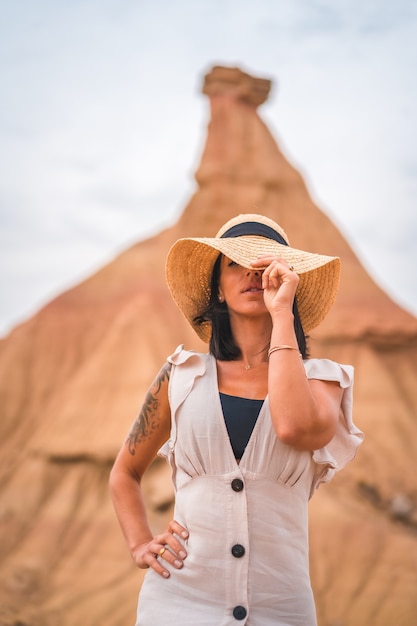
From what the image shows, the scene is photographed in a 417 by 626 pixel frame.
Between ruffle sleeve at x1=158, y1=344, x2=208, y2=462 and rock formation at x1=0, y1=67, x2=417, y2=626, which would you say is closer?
ruffle sleeve at x1=158, y1=344, x2=208, y2=462

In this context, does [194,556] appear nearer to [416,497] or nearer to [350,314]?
[416,497]

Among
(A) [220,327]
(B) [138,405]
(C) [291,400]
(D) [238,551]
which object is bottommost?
(B) [138,405]

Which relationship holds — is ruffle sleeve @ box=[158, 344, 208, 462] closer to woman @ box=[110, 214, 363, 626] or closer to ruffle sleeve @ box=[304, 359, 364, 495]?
woman @ box=[110, 214, 363, 626]

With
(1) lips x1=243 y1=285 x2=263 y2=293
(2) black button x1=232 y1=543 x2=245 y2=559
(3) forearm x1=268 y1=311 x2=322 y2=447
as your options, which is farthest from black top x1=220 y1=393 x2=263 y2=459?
(1) lips x1=243 y1=285 x2=263 y2=293

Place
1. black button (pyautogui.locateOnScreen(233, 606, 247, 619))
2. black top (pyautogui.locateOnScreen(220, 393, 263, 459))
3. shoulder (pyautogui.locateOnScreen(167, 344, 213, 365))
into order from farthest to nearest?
shoulder (pyautogui.locateOnScreen(167, 344, 213, 365)), black top (pyautogui.locateOnScreen(220, 393, 263, 459)), black button (pyautogui.locateOnScreen(233, 606, 247, 619))

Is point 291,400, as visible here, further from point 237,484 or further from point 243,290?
point 243,290

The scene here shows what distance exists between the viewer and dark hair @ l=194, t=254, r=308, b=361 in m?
3.00

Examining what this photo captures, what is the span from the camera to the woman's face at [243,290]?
115 inches

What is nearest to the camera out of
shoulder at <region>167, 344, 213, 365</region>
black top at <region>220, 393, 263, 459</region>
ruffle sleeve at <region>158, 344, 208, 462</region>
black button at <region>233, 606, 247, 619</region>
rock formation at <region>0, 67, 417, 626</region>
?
black button at <region>233, 606, 247, 619</region>

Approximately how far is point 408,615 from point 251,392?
40.7ft

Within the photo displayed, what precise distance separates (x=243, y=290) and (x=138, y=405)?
14.5 metres

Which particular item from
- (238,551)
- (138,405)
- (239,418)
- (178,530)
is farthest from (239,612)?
(138,405)

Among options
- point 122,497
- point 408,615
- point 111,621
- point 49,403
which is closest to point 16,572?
point 111,621

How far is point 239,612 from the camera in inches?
99.0
